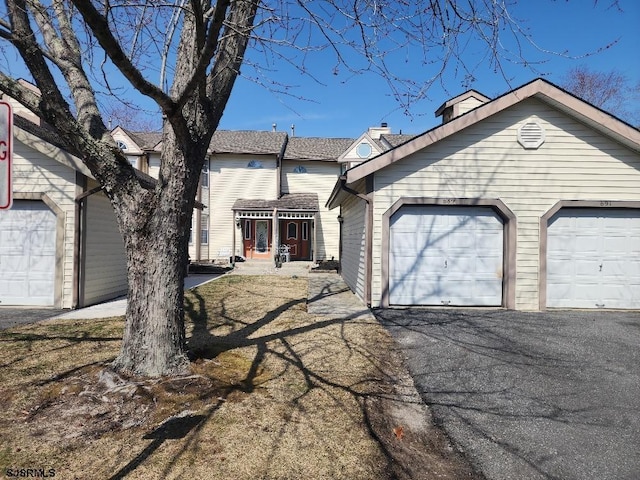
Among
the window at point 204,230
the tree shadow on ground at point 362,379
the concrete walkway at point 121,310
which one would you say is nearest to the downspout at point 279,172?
the window at point 204,230

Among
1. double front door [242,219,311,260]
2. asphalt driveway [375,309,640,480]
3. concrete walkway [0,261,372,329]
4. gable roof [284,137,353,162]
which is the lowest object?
asphalt driveway [375,309,640,480]

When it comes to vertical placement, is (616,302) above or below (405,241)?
below

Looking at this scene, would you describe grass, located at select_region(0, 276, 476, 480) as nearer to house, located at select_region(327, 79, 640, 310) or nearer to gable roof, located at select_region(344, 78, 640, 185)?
house, located at select_region(327, 79, 640, 310)

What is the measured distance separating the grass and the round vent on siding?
5.81m

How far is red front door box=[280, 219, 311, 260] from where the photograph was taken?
2283cm

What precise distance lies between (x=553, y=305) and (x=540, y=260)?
1.07 m

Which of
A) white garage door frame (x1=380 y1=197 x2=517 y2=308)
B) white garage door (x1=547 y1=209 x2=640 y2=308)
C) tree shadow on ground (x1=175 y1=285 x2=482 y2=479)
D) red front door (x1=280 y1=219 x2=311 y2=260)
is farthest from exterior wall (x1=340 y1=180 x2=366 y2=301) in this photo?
red front door (x1=280 y1=219 x2=311 y2=260)

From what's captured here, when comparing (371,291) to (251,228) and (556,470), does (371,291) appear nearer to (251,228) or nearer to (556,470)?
(556,470)

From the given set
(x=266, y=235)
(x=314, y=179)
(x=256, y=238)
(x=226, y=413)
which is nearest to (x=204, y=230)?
(x=256, y=238)

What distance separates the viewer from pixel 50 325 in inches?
277

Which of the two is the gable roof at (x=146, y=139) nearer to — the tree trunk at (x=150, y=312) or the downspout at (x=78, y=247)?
the downspout at (x=78, y=247)

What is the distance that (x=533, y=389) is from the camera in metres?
4.49

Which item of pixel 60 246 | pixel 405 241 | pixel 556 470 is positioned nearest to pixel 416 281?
pixel 405 241

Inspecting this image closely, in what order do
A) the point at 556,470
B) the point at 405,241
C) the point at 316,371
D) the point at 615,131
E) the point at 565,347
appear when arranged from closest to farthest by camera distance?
the point at 556,470
the point at 316,371
the point at 565,347
the point at 615,131
the point at 405,241
